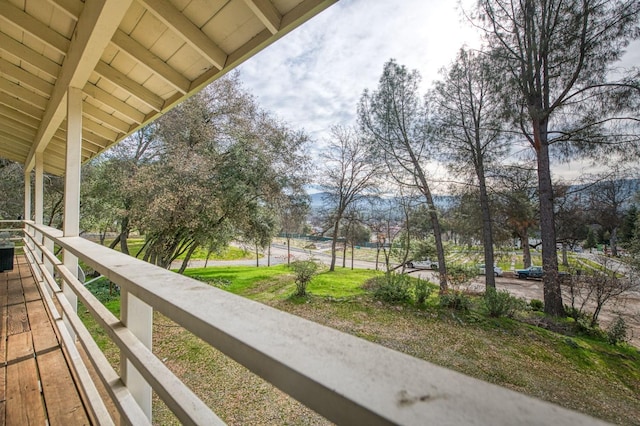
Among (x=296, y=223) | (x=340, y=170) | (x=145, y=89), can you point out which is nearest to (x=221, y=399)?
(x=145, y=89)

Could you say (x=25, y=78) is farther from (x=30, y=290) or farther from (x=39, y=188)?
(x=39, y=188)

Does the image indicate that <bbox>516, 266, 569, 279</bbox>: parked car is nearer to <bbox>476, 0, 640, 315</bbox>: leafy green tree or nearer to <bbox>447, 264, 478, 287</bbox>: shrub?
<bbox>447, 264, 478, 287</bbox>: shrub

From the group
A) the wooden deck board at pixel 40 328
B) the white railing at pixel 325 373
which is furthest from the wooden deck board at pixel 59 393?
the white railing at pixel 325 373

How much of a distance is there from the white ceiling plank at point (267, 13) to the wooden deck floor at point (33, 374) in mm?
1956

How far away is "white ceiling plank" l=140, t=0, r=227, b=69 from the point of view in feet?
4.46

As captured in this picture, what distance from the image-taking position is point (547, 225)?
6715 millimetres

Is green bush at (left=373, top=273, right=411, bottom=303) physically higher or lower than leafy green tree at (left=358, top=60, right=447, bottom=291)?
lower

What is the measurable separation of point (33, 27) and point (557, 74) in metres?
8.32

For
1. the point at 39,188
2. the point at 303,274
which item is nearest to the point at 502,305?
the point at 303,274

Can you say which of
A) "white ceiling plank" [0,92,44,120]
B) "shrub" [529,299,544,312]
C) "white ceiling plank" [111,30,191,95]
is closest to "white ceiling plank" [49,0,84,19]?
"white ceiling plank" [111,30,191,95]

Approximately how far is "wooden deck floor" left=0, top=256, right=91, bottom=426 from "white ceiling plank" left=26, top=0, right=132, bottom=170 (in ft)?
5.80

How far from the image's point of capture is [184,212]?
6219 millimetres

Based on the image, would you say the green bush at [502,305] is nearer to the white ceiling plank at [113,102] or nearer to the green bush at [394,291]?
the green bush at [394,291]

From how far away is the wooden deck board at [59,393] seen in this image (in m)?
1.34
